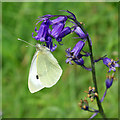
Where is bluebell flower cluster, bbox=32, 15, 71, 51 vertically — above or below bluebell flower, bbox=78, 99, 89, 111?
above

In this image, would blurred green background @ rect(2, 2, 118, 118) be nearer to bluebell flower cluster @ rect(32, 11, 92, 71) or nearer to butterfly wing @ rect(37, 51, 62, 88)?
butterfly wing @ rect(37, 51, 62, 88)

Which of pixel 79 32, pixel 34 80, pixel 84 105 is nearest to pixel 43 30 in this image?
pixel 79 32

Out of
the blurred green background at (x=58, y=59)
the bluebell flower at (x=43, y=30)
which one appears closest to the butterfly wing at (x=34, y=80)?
the bluebell flower at (x=43, y=30)

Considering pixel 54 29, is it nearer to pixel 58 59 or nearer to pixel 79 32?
pixel 79 32

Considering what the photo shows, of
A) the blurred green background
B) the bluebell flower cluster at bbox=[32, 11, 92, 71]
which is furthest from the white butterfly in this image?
the blurred green background

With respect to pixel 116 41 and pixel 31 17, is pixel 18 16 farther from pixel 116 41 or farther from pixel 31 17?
pixel 116 41

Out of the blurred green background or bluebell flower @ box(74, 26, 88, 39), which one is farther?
the blurred green background

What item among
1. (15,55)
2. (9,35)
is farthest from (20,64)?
(9,35)

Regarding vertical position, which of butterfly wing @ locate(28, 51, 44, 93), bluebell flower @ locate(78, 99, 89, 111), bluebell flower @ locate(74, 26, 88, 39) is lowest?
bluebell flower @ locate(78, 99, 89, 111)
